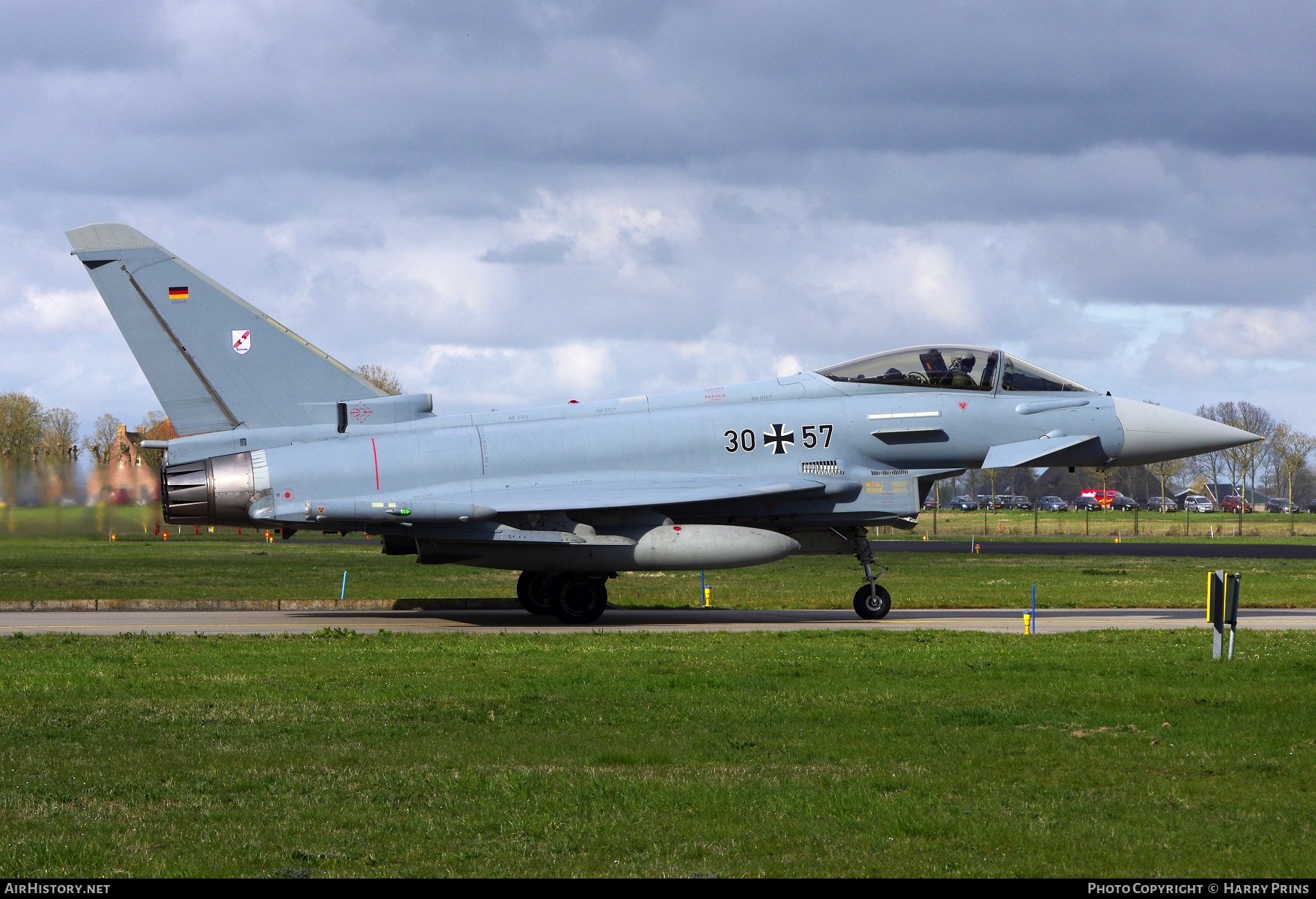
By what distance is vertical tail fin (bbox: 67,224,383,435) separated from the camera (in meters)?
20.2

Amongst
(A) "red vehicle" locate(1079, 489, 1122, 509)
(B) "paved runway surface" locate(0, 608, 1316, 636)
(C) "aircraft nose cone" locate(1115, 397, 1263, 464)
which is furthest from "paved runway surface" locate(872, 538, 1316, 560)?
(A) "red vehicle" locate(1079, 489, 1122, 509)

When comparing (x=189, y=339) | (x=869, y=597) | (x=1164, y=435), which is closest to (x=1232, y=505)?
(x=1164, y=435)

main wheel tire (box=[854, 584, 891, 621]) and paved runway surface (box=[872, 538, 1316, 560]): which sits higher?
main wheel tire (box=[854, 584, 891, 621])

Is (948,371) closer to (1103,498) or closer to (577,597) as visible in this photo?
(577,597)

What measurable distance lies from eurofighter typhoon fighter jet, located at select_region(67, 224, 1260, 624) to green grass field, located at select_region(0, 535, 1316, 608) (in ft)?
12.8

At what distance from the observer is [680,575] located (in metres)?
34.1

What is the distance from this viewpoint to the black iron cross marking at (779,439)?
2092cm

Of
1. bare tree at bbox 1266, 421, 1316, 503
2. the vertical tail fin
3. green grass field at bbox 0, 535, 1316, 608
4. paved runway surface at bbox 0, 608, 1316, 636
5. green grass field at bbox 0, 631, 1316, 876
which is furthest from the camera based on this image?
bare tree at bbox 1266, 421, 1316, 503

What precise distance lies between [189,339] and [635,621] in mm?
8747

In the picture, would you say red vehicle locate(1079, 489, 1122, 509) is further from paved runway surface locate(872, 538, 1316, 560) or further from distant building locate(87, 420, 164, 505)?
distant building locate(87, 420, 164, 505)

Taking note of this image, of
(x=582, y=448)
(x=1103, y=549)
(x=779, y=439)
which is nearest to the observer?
(x=582, y=448)

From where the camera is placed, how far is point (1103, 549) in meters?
49.6

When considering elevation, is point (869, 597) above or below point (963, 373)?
below
